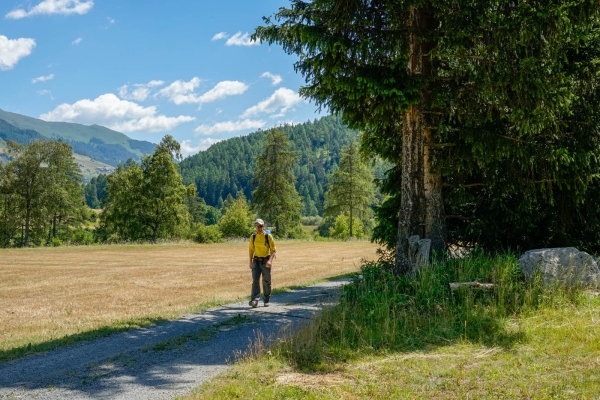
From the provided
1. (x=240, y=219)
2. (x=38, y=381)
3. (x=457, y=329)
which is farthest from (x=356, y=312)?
(x=240, y=219)

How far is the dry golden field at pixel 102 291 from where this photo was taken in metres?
9.30

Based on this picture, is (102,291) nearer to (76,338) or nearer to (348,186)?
(76,338)

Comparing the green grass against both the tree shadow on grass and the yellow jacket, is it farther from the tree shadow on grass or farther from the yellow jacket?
the tree shadow on grass

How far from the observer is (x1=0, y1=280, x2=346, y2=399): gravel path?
5.29 m

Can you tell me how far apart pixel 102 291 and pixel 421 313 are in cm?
1131

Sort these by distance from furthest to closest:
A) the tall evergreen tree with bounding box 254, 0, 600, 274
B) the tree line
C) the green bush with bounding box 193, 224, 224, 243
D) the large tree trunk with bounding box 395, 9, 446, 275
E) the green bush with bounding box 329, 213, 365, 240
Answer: the green bush with bounding box 329, 213, 365, 240, the green bush with bounding box 193, 224, 224, 243, the tree line, the large tree trunk with bounding box 395, 9, 446, 275, the tall evergreen tree with bounding box 254, 0, 600, 274

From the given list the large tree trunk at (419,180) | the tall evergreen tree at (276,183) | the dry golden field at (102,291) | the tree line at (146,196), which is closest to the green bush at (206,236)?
the tree line at (146,196)

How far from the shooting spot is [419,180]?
32.2ft

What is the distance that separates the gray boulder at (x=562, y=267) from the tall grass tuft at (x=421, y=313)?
193 mm

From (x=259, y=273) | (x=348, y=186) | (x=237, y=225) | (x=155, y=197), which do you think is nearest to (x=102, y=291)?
(x=259, y=273)

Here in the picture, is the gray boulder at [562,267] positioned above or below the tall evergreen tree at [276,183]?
below

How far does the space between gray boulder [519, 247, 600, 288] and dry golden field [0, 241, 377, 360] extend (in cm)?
421

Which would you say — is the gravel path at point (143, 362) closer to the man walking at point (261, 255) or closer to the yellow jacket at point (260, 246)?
the man walking at point (261, 255)

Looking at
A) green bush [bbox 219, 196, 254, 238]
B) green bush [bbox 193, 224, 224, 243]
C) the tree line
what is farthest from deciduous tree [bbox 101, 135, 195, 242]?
green bush [bbox 219, 196, 254, 238]
